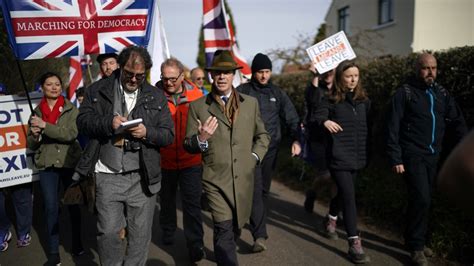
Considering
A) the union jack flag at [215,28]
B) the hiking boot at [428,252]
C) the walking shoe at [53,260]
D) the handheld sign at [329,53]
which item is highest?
the union jack flag at [215,28]

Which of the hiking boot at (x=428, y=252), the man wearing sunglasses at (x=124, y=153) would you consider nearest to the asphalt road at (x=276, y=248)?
the hiking boot at (x=428, y=252)

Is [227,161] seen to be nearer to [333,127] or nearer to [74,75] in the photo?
[333,127]

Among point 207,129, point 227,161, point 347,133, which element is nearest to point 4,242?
point 227,161

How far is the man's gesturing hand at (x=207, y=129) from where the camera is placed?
3.42m

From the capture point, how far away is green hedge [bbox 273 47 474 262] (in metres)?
4.58

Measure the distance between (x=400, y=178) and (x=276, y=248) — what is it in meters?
2.47

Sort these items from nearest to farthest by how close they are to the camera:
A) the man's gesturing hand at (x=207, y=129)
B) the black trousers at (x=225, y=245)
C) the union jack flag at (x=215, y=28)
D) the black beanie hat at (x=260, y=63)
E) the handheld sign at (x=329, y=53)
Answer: the man's gesturing hand at (x=207, y=129) < the black trousers at (x=225, y=245) < the black beanie hat at (x=260, y=63) < the handheld sign at (x=329, y=53) < the union jack flag at (x=215, y=28)

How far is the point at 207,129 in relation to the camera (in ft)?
11.2

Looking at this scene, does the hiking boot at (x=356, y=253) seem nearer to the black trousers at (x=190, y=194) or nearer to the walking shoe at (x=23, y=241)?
the black trousers at (x=190, y=194)

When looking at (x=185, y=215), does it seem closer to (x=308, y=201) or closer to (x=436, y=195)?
(x=308, y=201)

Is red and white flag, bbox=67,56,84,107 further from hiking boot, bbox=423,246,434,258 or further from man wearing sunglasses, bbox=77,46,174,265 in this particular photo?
hiking boot, bbox=423,246,434,258

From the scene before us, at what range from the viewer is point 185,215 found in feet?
15.4

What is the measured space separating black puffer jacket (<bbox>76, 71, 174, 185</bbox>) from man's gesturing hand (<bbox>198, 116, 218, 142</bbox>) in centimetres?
25

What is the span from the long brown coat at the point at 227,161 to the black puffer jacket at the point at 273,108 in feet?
4.15
